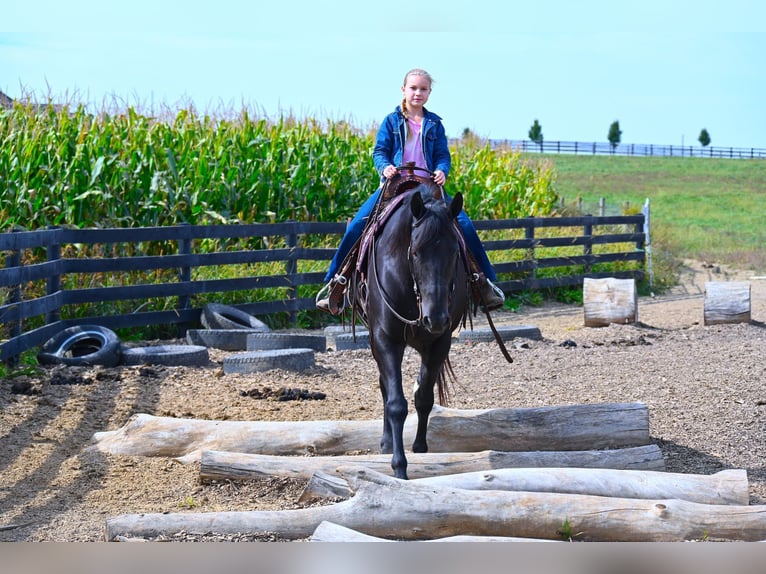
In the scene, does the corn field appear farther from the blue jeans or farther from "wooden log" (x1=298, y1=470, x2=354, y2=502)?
"wooden log" (x1=298, y1=470, x2=354, y2=502)

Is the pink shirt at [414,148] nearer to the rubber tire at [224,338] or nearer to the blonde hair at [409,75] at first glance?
the blonde hair at [409,75]

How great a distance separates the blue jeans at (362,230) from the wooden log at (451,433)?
3.51 feet

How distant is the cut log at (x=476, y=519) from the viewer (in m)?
4.62

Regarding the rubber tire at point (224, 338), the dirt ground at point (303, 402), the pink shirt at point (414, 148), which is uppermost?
the pink shirt at point (414, 148)

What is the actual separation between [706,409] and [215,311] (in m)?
6.86

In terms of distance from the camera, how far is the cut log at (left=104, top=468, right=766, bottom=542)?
15.1ft

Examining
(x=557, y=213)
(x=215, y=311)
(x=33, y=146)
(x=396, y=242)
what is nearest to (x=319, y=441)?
(x=396, y=242)

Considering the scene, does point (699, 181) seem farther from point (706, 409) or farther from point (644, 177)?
point (706, 409)

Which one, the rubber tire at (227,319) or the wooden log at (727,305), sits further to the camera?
the wooden log at (727,305)

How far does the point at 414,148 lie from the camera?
6.68m

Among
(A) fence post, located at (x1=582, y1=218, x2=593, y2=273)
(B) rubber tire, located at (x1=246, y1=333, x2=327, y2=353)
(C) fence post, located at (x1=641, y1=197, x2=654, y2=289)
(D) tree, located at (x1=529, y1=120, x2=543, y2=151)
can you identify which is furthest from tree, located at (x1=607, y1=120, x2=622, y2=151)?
(B) rubber tire, located at (x1=246, y1=333, x2=327, y2=353)

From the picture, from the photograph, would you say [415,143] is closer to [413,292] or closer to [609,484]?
[413,292]

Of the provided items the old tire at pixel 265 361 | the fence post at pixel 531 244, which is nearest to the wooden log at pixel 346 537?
the old tire at pixel 265 361

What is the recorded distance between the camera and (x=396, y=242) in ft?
19.5
